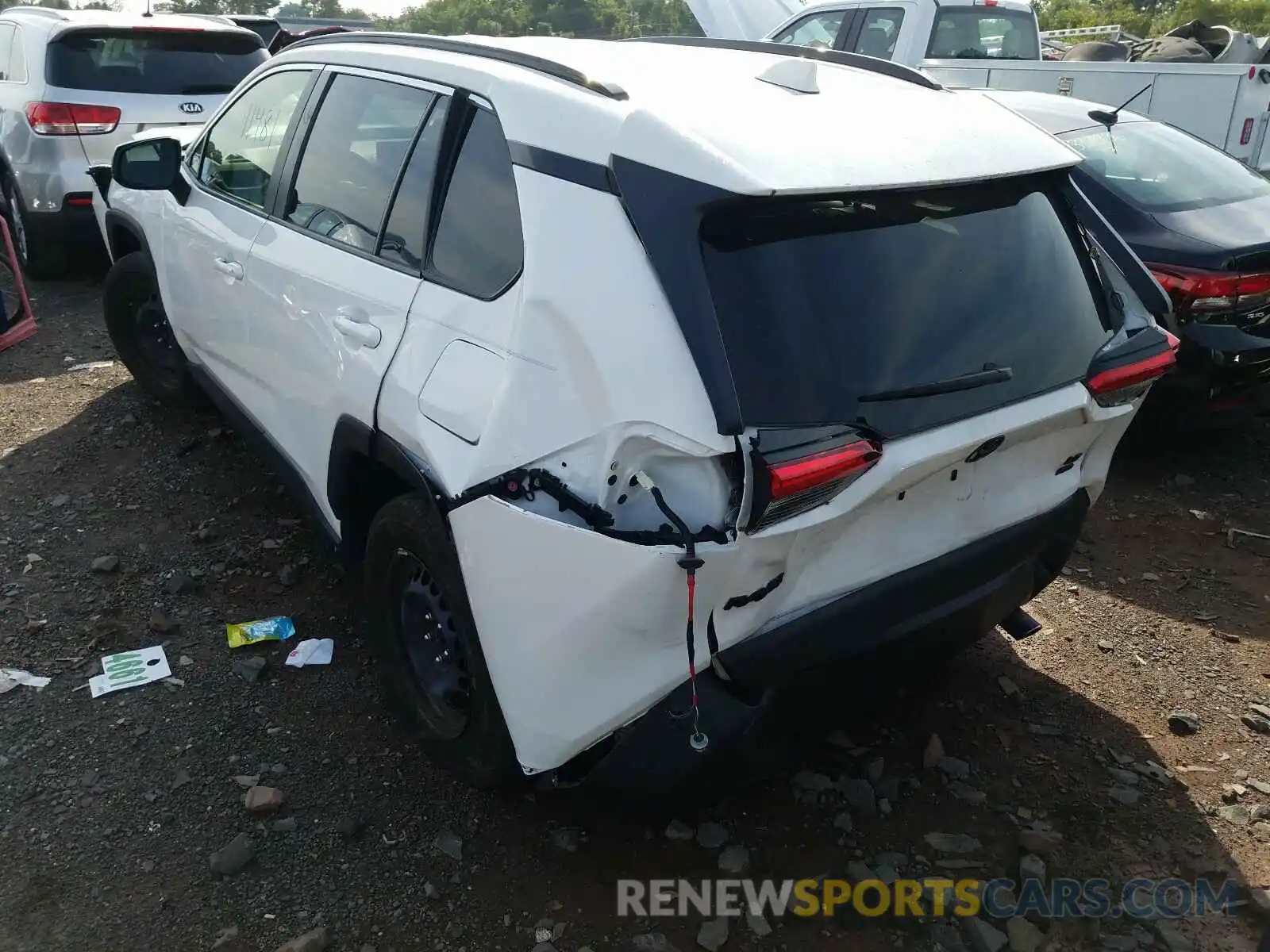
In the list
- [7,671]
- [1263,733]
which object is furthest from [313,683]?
[1263,733]

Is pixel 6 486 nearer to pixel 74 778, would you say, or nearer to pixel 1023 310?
pixel 74 778

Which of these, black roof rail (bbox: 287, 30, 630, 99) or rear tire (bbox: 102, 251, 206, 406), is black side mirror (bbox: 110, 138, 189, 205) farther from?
black roof rail (bbox: 287, 30, 630, 99)

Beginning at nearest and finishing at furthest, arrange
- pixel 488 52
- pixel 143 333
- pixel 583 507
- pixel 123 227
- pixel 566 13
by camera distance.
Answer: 1. pixel 583 507
2. pixel 488 52
3. pixel 123 227
4. pixel 143 333
5. pixel 566 13

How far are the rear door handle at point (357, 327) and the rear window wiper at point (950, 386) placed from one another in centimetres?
133

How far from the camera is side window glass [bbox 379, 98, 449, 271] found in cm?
274

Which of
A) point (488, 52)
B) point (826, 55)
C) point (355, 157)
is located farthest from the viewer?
point (826, 55)

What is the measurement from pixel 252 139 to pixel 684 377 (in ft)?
8.97

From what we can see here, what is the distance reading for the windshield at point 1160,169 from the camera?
5133mm

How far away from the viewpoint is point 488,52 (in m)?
2.73

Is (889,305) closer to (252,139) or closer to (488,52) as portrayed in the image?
(488,52)

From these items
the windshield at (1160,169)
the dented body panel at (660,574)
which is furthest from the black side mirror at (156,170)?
the windshield at (1160,169)

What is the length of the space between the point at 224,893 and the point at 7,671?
138cm

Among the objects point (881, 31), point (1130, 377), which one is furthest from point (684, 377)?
point (881, 31)

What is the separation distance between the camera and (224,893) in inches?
103
